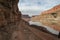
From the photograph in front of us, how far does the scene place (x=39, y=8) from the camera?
3982mm

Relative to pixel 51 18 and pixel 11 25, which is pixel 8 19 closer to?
pixel 11 25

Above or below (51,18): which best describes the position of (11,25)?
above

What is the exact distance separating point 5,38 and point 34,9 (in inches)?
72.2

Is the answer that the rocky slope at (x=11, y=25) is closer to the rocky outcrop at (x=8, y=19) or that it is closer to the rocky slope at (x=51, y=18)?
the rocky outcrop at (x=8, y=19)

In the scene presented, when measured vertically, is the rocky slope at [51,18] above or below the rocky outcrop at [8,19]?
A: below

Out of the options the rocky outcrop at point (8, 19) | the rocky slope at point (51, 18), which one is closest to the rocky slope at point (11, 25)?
the rocky outcrop at point (8, 19)

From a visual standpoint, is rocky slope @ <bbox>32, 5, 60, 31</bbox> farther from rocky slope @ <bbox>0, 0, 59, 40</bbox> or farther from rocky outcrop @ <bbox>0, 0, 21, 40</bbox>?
rocky outcrop @ <bbox>0, 0, 21, 40</bbox>

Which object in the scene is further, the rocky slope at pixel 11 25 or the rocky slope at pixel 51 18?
the rocky slope at pixel 51 18

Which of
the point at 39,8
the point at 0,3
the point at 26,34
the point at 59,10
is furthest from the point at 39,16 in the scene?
the point at 0,3

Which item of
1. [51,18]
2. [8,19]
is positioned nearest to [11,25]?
[8,19]

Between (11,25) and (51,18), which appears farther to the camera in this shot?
(51,18)

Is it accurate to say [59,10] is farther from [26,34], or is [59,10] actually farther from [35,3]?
[26,34]

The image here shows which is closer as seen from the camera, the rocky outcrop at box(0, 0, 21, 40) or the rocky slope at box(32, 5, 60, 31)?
the rocky outcrop at box(0, 0, 21, 40)

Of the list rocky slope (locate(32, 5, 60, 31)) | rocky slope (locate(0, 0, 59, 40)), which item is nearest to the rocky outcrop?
rocky slope (locate(0, 0, 59, 40))
